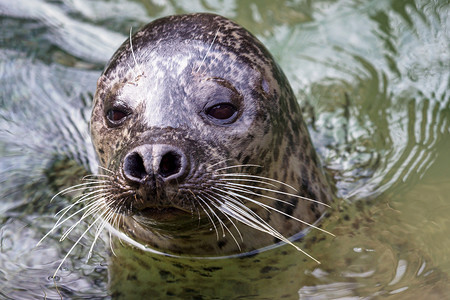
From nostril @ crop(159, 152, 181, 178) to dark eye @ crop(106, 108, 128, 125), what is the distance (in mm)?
539

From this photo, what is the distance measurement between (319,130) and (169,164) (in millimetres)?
2314

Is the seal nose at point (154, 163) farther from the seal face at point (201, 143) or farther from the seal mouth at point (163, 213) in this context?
the seal mouth at point (163, 213)

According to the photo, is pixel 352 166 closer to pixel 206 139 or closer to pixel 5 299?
pixel 206 139

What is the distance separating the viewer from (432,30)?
6.39 m

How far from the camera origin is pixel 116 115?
13.1 feet

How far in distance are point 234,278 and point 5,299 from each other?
47.4 inches

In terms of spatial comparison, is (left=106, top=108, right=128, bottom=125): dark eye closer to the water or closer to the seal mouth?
the seal mouth

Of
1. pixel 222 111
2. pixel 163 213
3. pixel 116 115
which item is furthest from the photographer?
pixel 116 115

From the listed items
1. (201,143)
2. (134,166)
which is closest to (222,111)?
(201,143)

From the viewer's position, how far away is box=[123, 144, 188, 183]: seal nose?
343 cm

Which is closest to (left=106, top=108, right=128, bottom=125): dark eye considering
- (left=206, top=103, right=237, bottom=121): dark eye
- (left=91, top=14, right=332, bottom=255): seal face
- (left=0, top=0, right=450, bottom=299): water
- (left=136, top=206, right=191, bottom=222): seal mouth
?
(left=91, top=14, right=332, bottom=255): seal face

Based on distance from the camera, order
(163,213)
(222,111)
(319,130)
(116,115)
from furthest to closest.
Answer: (319,130) < (116,115) < (222,111) < (163,213)

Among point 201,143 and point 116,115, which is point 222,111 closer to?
point 201,143

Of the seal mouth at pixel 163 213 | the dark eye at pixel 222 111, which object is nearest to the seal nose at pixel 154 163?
the seal mouth at pixel 163 213
